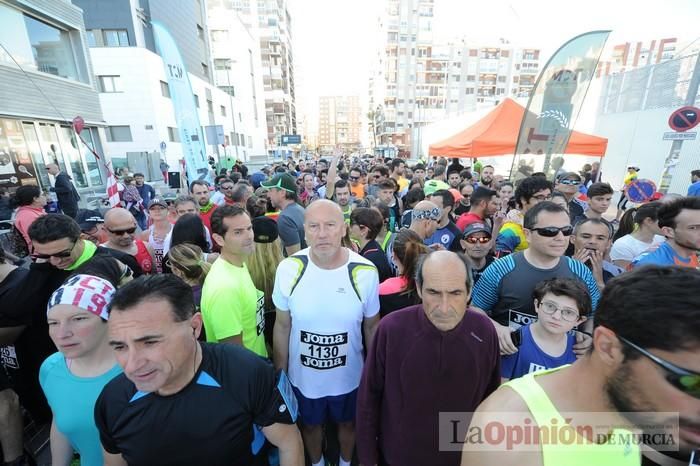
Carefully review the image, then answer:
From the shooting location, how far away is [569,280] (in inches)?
78.7

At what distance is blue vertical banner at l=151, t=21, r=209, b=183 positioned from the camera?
1038 cm

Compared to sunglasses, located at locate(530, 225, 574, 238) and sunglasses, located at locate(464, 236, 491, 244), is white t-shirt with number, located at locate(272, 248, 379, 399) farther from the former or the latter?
sunglasses, located at locate(464, 236, 491, 244)

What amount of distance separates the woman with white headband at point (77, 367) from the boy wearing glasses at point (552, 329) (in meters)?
2.49

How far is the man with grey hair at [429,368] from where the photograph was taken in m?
1.68

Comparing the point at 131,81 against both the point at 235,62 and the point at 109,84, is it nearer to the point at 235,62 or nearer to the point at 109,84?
the point at 109,84

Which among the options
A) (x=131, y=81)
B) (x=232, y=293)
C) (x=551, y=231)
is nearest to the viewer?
(x=232, y=293)

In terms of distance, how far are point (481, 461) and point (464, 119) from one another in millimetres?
15352

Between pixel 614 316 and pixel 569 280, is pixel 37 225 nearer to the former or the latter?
pixel 614 316

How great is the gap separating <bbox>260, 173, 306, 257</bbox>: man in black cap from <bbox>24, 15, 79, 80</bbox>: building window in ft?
49.6

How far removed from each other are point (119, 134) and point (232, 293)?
28850mm

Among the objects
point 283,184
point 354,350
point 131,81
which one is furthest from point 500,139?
point 131,81

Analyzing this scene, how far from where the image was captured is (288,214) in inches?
170

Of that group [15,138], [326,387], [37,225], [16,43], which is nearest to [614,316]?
[326,387]

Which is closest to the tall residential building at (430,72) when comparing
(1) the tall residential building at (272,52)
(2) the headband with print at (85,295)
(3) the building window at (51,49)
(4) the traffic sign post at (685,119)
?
(1) the tall residential building at (272,52)
